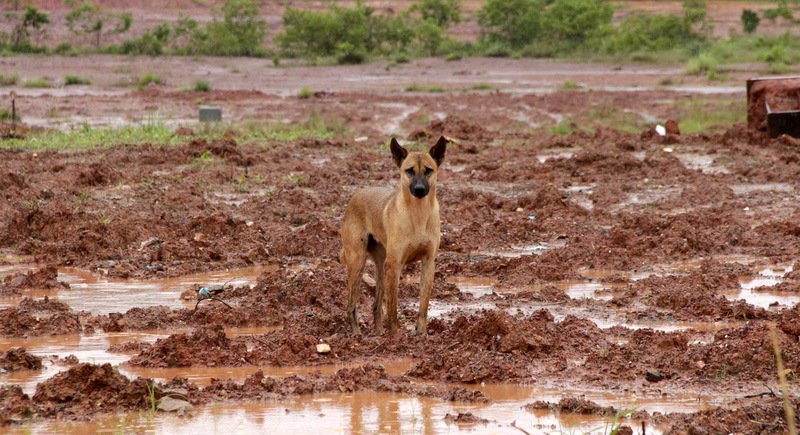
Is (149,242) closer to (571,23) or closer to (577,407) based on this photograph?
(577,407)

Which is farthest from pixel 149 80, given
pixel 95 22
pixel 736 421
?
pixel 736 421

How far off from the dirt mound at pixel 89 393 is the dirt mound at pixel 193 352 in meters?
1.09

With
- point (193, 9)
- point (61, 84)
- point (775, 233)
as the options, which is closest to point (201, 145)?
point (775, 233)

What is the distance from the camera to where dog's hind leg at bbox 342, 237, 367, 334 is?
31.9ft

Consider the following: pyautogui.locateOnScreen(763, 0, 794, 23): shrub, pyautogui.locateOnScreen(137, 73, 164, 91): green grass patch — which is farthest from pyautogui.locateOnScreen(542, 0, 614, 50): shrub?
pyautogui.locateOnScreen(137, 73, 164, 91): green grass patch

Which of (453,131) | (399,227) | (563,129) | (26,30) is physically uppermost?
(399,227)

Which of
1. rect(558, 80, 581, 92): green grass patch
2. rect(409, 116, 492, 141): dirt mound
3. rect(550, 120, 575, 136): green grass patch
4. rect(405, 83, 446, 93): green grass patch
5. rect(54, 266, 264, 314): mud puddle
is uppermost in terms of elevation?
rect(54, 266, 264, 314): mud puddle

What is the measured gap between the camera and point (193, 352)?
8.95 metres

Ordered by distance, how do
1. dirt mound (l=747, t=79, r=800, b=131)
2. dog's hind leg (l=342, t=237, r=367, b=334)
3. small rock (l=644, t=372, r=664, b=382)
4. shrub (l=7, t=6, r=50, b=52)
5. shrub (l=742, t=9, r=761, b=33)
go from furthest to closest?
1. shrub (l=742, t=9, r=761, b=33)
2. shrub (l=7, t=6, r=50, b=52)
3. dirt mound (l=747, t=79, r=800, b=131)
4. dog's hind leg (l=342, t=237, r=367, b=334)
5. small rock (l=644, t=372, r=664, b=382)

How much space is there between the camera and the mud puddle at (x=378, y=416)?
23.8 feet

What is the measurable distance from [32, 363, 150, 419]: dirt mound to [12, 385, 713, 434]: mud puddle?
137 mm

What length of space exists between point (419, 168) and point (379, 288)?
1.41 m

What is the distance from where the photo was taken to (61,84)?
40.0 meters

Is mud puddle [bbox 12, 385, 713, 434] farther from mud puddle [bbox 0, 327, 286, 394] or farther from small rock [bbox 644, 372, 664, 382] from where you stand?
mud puddle [bbox 0, 327, 286, 394]
